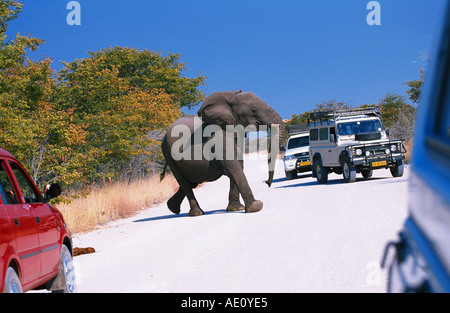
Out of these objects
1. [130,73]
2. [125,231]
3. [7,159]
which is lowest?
[125,231]

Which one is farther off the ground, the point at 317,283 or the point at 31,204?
the point at 31,204

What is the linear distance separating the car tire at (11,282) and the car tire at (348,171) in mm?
18210

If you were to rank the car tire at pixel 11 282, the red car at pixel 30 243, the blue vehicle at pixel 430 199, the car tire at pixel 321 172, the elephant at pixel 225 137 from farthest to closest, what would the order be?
the car tire at pixel 321 172, the elephant at pixel 225 137, the red car at pixel 30 243, the car tire at pixel 11 282, the blue vehicle at pixel 430 199

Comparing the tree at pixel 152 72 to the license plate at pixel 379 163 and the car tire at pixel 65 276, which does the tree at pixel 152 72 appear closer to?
the license plate at pixel 379 163

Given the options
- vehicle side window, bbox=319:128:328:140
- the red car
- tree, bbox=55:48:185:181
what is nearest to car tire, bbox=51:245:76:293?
the red car

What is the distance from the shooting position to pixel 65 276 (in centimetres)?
695

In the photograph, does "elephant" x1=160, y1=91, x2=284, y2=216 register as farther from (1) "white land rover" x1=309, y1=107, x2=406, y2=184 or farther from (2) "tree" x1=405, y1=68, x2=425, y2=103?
(2) "tree" x1=405, y1=68, x2=425, y2=103

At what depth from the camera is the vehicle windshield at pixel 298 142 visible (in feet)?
99.9

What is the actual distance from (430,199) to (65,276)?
17.3 feet

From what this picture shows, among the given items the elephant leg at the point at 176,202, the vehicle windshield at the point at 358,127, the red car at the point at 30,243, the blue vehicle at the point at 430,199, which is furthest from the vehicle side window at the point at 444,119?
the vehicle windshield at the point at 358,127

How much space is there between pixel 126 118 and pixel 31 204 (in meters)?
21.1

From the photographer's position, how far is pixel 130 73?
54.2 metres
